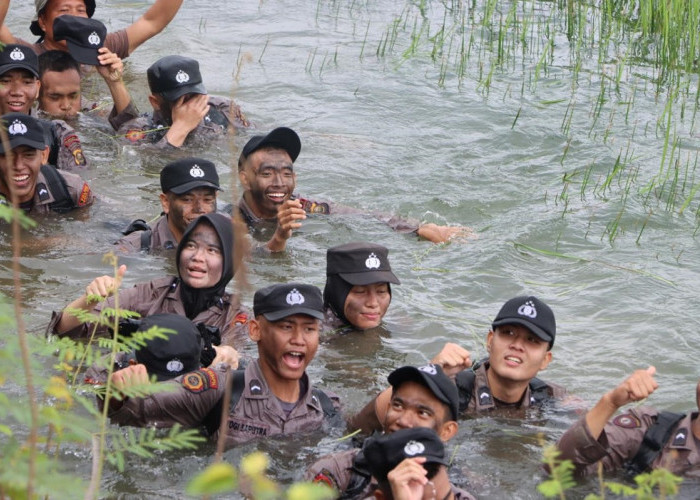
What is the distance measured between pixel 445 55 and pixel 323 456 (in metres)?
9.63

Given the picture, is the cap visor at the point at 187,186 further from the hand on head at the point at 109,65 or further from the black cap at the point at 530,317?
the hand on head at the point at 109,65

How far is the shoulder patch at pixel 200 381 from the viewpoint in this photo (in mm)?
6223

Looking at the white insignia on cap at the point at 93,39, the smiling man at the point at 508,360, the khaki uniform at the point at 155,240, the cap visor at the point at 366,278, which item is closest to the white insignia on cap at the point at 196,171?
the khaki uniform at the point at 155,240

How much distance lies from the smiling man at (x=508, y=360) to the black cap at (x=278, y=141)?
3355 mm

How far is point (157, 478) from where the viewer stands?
6188mm

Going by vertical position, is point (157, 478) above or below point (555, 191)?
below

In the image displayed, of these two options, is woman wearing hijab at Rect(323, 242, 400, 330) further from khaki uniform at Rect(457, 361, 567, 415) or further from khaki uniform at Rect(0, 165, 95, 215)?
khaki uniform at Rect(0, 165, 95, 215)

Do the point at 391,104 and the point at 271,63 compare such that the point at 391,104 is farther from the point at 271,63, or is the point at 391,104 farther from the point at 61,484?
the point at 61,484

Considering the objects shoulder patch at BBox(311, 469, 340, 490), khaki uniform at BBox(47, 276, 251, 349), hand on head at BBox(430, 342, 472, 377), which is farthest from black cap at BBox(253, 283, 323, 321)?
shoulder patch at BBox(311, 469, 340, 490)

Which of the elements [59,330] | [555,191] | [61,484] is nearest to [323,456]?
[59,330]

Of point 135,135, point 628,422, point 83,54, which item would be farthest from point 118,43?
point 628,422

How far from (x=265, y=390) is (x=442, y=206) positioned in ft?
16.2

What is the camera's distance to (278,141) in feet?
32.9

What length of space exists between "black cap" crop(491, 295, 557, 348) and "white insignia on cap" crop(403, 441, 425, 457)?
196 centimetres
